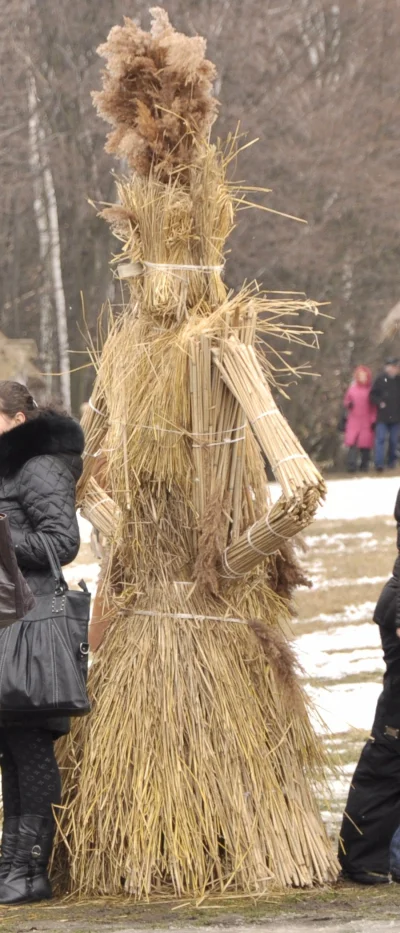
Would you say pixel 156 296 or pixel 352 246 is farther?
pixel 352 246

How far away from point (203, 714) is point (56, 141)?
673 inches

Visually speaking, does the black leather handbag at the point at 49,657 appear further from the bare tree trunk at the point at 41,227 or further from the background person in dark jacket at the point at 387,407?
the bare tree trunk at the point at 41,227

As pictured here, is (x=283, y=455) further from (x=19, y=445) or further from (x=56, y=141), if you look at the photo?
(x=56, y=141)

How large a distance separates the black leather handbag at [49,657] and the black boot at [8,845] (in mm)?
396

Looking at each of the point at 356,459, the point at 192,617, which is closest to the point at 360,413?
the point at 356,459

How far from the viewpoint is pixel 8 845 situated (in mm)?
4113

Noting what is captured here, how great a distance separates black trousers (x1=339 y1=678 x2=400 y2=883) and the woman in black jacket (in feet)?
3.10

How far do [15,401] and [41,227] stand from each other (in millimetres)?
17594

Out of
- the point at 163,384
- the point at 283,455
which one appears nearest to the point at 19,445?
the point at 163,384

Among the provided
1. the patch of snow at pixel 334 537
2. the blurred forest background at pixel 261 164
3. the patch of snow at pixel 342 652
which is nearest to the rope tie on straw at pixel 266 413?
the patch of snow at pixel 342 652

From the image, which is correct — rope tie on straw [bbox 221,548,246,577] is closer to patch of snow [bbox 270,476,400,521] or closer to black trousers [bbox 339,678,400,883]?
black trousers [bbox 339,678,400,883]

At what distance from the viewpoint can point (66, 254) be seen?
72.7 feet

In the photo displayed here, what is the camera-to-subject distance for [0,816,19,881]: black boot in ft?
13.4

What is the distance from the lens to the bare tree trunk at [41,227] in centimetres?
2017
